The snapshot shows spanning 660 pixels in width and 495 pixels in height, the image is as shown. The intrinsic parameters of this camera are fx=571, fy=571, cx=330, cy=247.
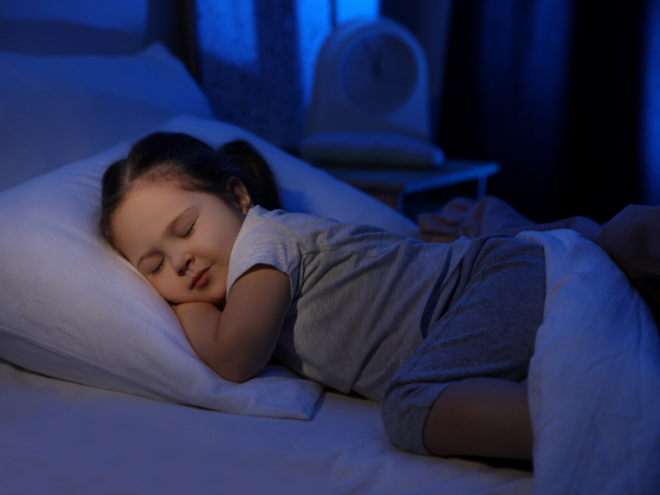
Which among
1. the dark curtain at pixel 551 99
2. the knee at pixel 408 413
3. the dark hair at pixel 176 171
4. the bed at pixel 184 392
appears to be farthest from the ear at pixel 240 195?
the dark curtain at pixel 551 99

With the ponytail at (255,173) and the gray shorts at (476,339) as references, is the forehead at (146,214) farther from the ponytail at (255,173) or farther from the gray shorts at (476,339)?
the gray shorts at (476,339)

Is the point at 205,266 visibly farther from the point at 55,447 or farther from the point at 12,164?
the point at 12,164

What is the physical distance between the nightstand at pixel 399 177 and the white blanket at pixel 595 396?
2.83 feet

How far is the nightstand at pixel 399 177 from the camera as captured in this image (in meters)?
1.50

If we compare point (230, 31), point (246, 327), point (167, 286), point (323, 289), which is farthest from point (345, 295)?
point (230, 31)

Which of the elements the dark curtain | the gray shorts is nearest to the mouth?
the gray shorts

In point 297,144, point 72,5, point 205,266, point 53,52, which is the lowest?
point 297,144

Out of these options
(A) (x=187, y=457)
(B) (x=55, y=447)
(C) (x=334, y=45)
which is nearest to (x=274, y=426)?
(A) (x=187, y=457)

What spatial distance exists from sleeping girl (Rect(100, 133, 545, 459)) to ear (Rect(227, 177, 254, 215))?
0.02 meters

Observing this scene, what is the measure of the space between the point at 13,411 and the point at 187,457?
26 centimetres

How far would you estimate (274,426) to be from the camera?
70cm

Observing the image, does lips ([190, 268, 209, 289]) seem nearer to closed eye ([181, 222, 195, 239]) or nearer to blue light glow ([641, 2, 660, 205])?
closed eye ([181, 222, 195, 239])

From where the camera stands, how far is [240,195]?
99 cm

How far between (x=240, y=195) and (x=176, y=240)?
183 millimetres
